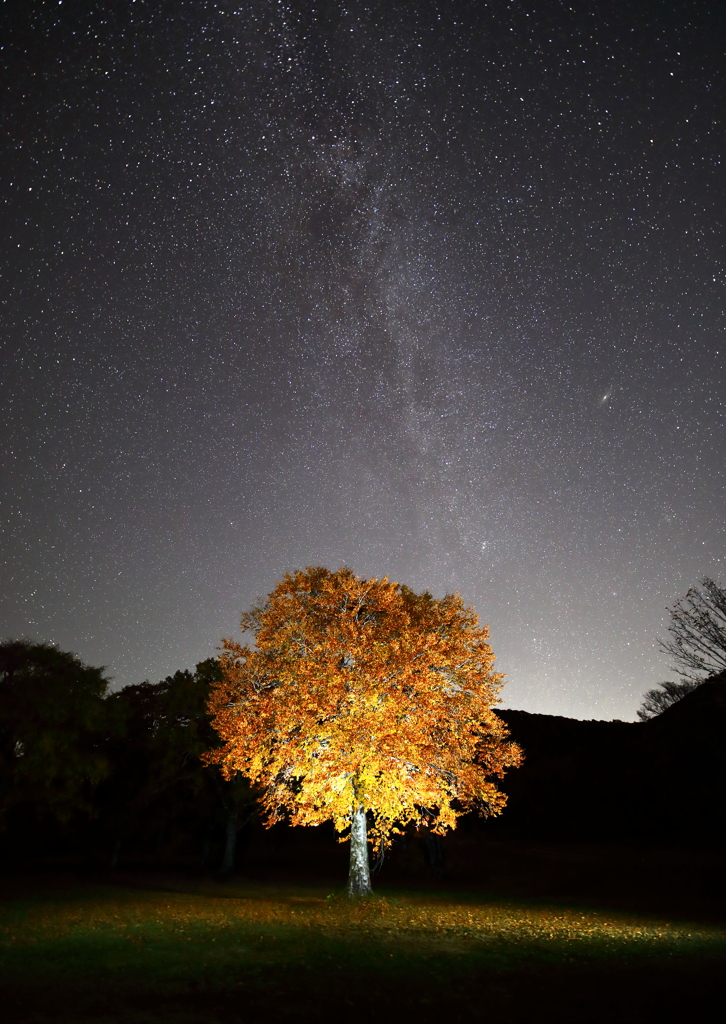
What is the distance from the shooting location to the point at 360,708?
2619 cm

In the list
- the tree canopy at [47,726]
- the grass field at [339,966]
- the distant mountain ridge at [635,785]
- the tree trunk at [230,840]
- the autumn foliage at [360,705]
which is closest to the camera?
the grass field at [339,966]

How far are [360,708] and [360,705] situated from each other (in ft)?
0.60

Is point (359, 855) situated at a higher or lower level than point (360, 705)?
lower

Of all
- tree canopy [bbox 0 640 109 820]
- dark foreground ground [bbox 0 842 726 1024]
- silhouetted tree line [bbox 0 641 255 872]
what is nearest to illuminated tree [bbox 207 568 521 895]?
dark foreground ground [bbox 0 842 726 1024]

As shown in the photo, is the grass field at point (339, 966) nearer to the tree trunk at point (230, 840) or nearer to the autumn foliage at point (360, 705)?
the autumn foliage at point (360, 705)

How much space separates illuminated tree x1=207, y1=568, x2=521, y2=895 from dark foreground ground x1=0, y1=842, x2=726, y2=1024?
3.86 meters

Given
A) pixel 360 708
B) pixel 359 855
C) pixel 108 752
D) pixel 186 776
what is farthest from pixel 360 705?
pixel 108 752

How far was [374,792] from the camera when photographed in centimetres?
2627

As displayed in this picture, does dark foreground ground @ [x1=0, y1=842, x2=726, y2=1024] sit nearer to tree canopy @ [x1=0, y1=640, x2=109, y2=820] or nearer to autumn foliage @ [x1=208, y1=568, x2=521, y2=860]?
autumn foliage @ [x1=208, y1=568, x2=521, y2=860]

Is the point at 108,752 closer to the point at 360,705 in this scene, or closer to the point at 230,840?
the point at 230,840

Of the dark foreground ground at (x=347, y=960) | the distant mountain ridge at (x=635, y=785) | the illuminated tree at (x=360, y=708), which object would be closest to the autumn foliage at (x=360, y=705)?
the illuminated tree at (x=360, y=708)

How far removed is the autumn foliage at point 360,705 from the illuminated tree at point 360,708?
5 centimetres

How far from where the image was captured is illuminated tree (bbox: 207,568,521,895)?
2605 cm

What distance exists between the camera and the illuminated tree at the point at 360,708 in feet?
85.5
